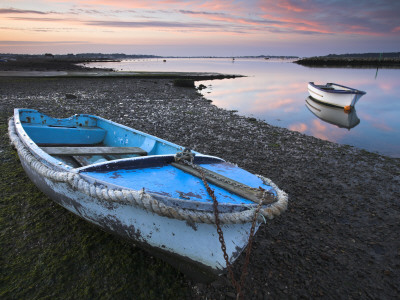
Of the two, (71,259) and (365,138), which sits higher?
(71,259)

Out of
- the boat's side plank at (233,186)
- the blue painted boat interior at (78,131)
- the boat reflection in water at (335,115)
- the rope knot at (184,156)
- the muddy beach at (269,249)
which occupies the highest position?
the rope knot at (184,156)

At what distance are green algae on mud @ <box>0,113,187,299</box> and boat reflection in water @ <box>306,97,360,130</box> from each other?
1619cm

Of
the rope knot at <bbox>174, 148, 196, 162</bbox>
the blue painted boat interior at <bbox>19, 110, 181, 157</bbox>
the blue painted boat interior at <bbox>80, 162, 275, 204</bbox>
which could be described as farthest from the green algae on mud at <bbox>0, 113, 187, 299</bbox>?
the blue painted boat interior at <bbox>19, 110, 181, 157</bbox>

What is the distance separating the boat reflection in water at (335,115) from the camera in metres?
17.0

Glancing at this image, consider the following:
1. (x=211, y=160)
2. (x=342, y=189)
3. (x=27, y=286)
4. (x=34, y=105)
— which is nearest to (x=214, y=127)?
(x=342, y=189)

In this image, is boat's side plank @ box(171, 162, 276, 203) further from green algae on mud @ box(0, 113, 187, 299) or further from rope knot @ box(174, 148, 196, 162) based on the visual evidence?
green algae on mud @ box(0, 113, 187, 299)

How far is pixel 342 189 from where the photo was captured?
6410 millimetres

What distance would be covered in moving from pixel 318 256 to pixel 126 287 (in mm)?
2950

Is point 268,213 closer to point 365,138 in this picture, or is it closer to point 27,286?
point 27,286

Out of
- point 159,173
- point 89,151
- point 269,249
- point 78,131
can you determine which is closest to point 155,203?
point 159,173

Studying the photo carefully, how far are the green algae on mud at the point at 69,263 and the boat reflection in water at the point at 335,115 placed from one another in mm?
16194

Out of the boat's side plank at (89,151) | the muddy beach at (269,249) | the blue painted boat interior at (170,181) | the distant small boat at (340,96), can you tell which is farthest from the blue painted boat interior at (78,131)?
the distant small boat at (340,96)

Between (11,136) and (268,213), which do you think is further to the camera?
(11,136)

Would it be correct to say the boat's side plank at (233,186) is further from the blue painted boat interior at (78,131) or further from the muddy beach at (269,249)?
the blue painted boat interior at (78,131)
